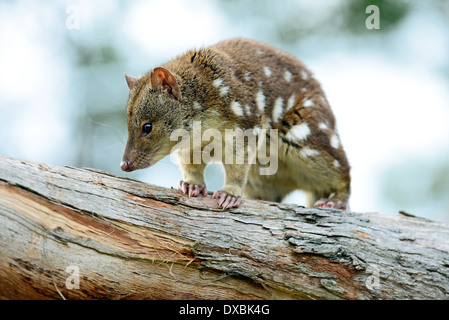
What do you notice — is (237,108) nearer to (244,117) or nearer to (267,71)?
(244,117)

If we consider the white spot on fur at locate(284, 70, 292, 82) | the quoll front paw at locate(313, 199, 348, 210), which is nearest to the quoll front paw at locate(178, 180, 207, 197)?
the quoll front paw at locate(313, 199, 348, 210)

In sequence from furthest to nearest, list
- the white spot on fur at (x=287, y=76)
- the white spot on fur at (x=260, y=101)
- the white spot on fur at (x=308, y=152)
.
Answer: the white spot on fur at (x=287, y=76) → the white spot on fur at (x=308, y=152) → the white spot on fur at (x=260, y=101)

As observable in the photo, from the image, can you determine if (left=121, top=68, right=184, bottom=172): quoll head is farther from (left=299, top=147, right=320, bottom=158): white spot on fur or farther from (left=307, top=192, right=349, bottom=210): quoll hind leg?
(left=307, top=192, right=349, bottom=210): quoll hind leg

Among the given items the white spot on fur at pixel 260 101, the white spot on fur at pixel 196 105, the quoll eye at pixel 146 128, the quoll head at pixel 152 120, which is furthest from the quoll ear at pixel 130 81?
the white spot on fur at pixel 260 101

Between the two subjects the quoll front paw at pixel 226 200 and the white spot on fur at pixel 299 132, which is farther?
the white spot on fur at pixel 299 132

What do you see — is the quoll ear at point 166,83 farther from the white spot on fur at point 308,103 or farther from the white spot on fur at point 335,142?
the white spot on fur at point 335,142
